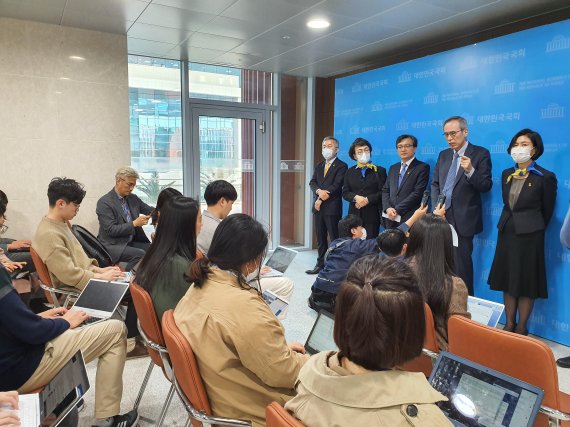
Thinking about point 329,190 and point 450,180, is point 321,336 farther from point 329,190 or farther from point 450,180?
point 329,190

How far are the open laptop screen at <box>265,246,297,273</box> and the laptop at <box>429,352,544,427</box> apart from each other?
1475mm

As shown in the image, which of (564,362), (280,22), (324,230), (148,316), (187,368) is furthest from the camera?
(324,230)

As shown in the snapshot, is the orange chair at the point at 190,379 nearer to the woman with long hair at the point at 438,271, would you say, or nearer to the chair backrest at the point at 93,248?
the woman with long hair at the point at 438,271

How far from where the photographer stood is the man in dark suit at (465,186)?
3.52 meters

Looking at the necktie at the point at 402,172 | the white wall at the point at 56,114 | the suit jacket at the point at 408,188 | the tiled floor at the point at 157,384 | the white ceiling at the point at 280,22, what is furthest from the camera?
the necktie at the point at 402,172

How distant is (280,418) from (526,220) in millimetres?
2945

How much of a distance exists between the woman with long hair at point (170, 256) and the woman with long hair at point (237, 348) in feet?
1.60

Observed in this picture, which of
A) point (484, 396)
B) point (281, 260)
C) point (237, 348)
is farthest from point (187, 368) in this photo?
point (281, 260)

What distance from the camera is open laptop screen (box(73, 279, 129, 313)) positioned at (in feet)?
7.06

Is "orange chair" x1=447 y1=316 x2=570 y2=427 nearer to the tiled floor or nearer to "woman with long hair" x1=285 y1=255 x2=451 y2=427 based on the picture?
"woman with long hair" x1=285 y1=255 x2=451 y2=427

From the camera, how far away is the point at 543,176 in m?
3.10

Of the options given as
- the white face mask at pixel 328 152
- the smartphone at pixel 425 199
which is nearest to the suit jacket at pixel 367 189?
the white face mask at pixel 328 152

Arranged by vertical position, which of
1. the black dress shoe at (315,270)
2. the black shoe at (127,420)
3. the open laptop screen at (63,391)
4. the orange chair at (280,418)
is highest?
the orange chair at (280,418)

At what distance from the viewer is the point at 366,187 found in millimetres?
4734
